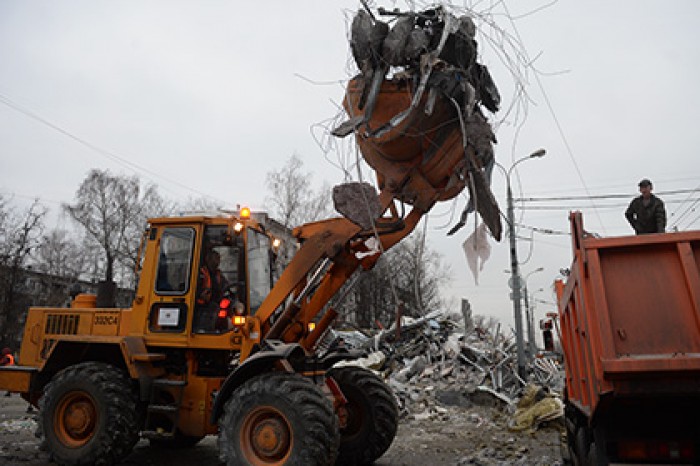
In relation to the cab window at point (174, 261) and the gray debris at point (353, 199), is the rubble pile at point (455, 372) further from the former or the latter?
the gray debris at point (353, 199)

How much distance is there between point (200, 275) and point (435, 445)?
16.4ft

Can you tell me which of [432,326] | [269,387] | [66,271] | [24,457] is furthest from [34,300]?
[269,387]

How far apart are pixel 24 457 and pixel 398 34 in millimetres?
7238

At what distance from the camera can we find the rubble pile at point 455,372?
11.4 metres

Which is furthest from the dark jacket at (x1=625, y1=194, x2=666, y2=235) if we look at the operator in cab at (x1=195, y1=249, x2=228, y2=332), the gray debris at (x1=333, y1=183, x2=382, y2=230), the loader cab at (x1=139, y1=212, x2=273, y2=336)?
the operator in cab at (x1=195, y1=249, x2=228, y2=332)

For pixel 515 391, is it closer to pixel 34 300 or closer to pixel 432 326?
pixel 432 326

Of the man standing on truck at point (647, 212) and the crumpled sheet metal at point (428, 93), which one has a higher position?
the crumpled sheet metal at point (428, 93)

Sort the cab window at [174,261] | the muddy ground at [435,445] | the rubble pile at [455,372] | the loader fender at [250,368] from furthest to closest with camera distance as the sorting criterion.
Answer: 1. the rubble pile at [455,372]
2. the muddy ground at [435,445]
3. the cab window at [174,261]
4. the loader fender at [250,368]

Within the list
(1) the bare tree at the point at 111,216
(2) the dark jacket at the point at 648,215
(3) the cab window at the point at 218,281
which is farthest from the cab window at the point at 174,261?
(1) the bare tree at the point at 111,216

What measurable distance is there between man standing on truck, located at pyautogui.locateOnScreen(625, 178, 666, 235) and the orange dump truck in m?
2.45

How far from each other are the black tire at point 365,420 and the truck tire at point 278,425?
4.76ft

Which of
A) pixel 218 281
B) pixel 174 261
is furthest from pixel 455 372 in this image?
pixel 174 261

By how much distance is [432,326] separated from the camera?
17703 millimetres

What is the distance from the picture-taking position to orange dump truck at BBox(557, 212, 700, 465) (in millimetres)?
3311
